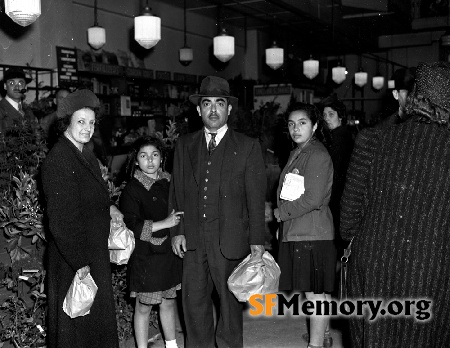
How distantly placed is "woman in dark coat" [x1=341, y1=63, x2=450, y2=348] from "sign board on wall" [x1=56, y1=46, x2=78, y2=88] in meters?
7.37

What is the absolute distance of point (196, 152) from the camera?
2982mm

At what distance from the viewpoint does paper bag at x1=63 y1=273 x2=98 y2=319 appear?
244 cm

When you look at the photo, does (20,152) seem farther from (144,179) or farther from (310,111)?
(310,111)

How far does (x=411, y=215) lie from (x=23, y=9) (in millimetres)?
5121

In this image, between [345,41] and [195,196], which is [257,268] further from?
[345,41]

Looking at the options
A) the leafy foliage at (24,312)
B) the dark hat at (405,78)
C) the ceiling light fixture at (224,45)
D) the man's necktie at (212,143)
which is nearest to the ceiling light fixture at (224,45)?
the ceiling light fixture at (224,45)

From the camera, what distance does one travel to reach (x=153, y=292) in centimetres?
295

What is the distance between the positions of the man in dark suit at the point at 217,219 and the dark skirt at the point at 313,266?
0.32 meters

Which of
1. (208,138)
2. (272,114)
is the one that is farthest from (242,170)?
(272,114)

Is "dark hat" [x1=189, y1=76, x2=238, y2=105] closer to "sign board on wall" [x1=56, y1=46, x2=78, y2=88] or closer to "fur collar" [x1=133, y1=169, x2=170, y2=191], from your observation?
"fur collar" [x1=133, y1=169, x2=170, y2=191]

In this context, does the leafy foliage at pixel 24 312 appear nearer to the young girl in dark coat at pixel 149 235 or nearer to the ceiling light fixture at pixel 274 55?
the young girl in dark coat at pixel 149 235

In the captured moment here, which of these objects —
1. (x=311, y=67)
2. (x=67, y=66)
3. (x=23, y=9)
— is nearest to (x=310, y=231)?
(x=23, y=9)

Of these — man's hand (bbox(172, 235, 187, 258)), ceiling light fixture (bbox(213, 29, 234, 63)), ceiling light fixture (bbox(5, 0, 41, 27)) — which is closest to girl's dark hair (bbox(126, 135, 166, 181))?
man's hand (bbox(172, 235, 187, 258))

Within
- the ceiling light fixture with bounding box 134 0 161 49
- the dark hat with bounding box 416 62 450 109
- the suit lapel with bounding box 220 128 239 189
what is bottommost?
the suit lapel with bounding box 220 128 239 189
